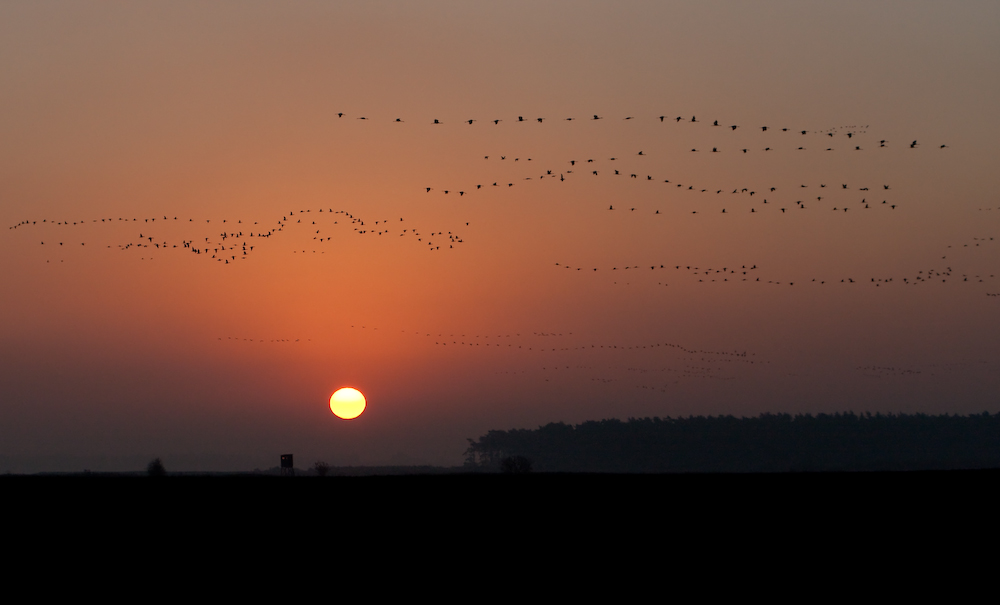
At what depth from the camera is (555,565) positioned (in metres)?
16.5

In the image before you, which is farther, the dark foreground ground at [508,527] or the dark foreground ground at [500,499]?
the dark foreground ground at [500,499]

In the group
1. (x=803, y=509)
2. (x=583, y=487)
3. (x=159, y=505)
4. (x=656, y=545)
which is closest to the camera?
(x=656, y=545)

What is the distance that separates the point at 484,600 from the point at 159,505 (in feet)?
46.1

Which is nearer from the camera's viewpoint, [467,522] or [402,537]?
[402,537]

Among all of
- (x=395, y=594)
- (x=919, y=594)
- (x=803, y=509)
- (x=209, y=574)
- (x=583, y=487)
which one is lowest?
(x=919, y=594)

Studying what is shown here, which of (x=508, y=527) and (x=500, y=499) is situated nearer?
(x=508, y=527)

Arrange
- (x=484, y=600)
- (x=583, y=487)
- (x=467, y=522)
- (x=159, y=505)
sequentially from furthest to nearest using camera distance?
(x=583, y=487), (x=159, y=505), (x=467, y=522), (x=484, y=600)

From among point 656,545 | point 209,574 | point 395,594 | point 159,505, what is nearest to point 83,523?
point 159,505

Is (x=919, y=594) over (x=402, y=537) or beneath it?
beneath

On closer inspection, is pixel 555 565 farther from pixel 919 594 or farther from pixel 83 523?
pixel 83 523

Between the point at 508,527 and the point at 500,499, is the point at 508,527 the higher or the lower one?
the lower one

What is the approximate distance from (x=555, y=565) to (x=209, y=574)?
230 inches

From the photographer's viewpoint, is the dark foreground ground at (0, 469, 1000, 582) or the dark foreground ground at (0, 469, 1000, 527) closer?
the dark foreground ground at (0, 469, 1000, 582)

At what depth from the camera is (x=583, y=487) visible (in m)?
29.9
